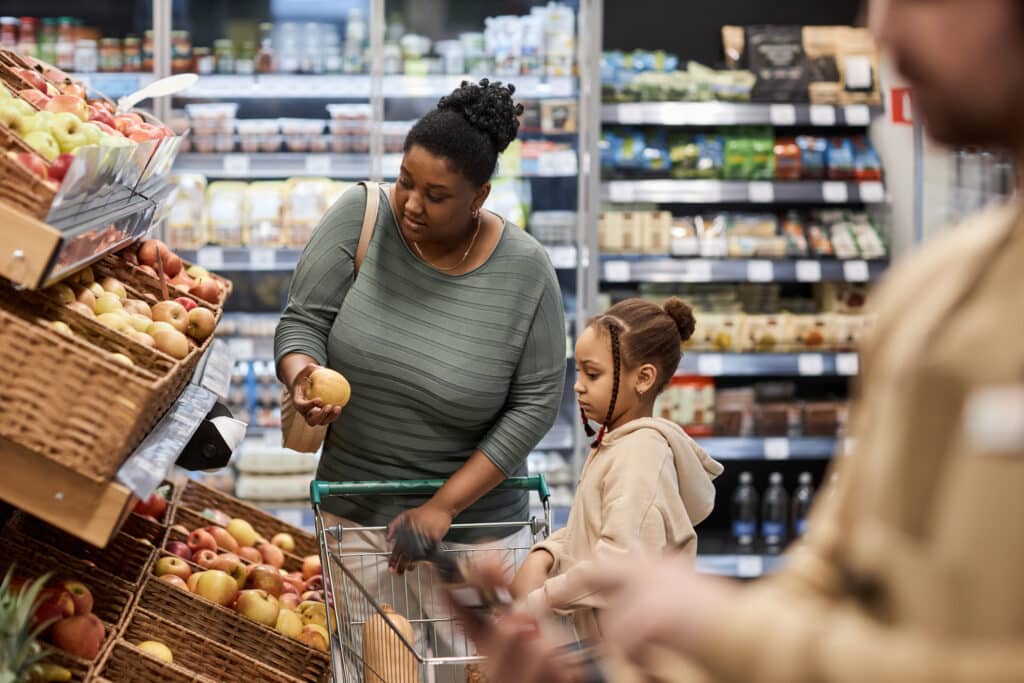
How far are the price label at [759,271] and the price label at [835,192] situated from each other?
36 centimetres

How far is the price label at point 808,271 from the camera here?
534 centimetres

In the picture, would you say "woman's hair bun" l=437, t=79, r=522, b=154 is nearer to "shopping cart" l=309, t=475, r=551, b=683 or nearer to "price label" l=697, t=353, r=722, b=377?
"shopping cart" l=309, t=475, r=551, b=683

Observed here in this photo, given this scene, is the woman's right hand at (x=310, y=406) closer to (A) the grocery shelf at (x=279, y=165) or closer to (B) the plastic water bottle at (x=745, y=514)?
(A) the grocery shelf at (x=279, y=165)

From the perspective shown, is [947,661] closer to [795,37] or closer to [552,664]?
[552,664]

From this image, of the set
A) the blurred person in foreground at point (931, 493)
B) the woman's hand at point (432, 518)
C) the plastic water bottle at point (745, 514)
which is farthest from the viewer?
the plastic water bottle at point (745, 514)

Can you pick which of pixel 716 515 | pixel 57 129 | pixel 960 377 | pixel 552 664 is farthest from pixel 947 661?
pixel 716 515

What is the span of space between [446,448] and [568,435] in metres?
2.62

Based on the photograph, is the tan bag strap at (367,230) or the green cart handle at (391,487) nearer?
the green cart handle at (391,487)

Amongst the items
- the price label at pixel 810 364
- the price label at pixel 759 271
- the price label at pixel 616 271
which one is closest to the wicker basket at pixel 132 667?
the price label at pixel 616 271

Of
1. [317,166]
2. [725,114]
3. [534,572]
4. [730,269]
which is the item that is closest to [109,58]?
[317,166]

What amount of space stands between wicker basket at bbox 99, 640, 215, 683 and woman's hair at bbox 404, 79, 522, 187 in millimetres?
969

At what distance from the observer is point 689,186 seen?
17.5 feet

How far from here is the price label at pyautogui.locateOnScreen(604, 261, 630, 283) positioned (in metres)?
5.23

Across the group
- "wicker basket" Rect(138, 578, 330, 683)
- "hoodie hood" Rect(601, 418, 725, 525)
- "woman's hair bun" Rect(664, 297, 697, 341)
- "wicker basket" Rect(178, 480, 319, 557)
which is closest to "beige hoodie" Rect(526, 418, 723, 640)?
"hoodie hood" Rect(601, 418, 725, 525)
